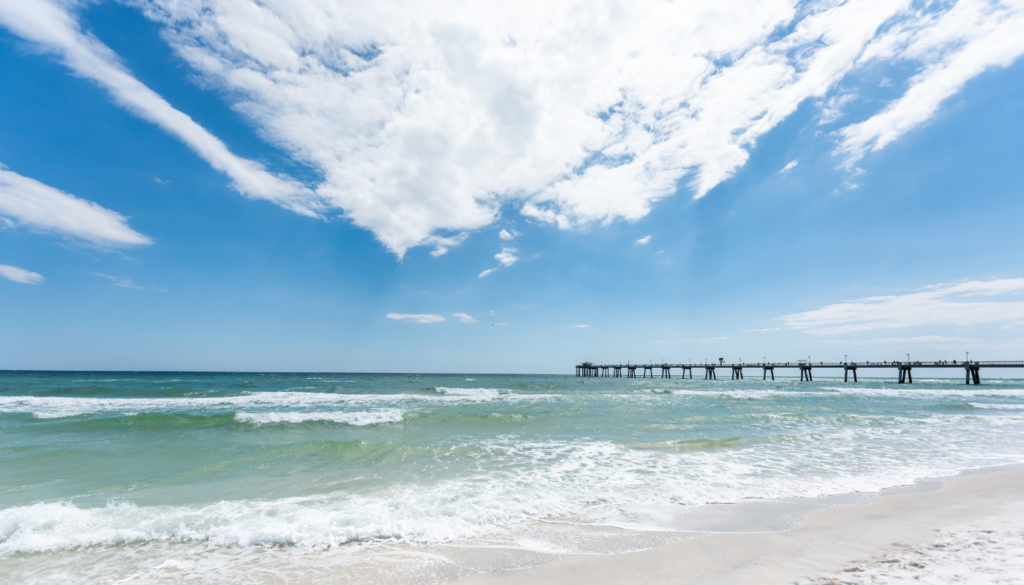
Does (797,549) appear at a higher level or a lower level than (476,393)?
higher

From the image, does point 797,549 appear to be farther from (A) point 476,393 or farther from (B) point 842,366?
(B) point 842,366

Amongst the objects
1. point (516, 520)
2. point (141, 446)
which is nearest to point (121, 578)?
point (516, 520)

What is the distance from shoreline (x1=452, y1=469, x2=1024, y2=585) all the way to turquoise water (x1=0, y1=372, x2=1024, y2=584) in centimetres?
41

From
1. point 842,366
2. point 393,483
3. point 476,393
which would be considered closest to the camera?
point 393,483

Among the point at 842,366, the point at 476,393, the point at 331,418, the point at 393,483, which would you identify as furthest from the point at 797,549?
the point at 842,366

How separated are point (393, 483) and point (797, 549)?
6.42 meters

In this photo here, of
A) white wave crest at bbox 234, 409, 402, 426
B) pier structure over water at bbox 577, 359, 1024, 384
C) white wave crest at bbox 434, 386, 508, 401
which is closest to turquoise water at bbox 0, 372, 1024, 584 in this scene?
white wave crest at bbox 234, 409, 402, 426

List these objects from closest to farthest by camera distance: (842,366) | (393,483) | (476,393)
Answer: (393,483)
(476,393)
(842,366)

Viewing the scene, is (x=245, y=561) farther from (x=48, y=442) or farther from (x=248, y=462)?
(x=48, y=442)

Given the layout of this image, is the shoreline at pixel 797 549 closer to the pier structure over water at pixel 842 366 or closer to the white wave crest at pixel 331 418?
the white wave crest at pixel 331 418

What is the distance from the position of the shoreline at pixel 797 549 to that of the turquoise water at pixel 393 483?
41cm

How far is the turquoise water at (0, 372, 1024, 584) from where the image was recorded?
16.3 feet

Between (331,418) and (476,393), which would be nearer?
(331,418)

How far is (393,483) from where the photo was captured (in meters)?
7.82
